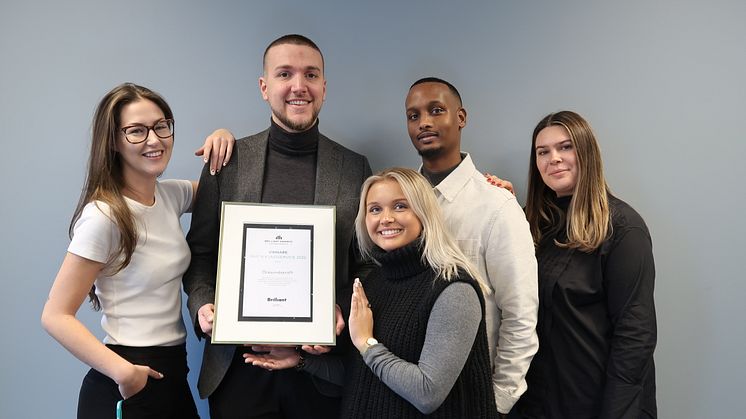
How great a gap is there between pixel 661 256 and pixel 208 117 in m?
1.87

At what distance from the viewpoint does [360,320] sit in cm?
137

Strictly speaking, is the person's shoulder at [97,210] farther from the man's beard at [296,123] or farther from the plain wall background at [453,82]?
the plain wall background at [453,82]

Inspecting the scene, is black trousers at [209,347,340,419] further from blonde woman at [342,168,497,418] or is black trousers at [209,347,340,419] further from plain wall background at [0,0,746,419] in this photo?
plain wall background at [0,0,746,419]

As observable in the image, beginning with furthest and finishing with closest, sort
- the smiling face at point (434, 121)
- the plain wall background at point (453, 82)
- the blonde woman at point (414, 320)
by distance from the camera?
the plain wall background at point (453, 82) → the smiling face at point (434, 121) → the blonde woman at point (414, 320)

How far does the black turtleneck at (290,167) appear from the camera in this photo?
1.70 m

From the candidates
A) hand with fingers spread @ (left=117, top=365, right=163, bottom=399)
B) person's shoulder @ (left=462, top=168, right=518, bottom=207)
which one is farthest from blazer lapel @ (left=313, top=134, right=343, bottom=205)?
hand with fingers spread @ (left=117, top=365, right=163, bottom=399)

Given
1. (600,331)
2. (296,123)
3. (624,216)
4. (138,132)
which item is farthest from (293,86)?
(600,331)

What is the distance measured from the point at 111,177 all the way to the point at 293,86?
618mm

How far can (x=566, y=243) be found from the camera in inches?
66.7

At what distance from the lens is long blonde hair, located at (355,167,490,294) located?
1.33 metres

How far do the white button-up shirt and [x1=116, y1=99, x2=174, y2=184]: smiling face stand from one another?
2.90ft

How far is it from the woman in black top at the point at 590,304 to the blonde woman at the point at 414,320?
0.41 meters

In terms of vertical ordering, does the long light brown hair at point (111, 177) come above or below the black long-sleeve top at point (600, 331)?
above

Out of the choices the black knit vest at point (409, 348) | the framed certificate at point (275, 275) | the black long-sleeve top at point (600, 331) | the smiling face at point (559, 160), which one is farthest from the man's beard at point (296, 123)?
the black long-sleeve top at point (600, 331)
